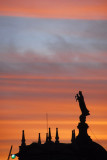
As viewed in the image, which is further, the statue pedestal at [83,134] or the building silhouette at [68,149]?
the statue pedestal at [83,134]

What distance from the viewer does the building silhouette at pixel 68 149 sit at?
129m

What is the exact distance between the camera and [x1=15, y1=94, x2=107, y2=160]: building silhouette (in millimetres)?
128875

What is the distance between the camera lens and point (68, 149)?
130375 millimetres

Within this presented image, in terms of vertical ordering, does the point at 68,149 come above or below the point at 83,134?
below

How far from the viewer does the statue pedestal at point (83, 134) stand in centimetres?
13521

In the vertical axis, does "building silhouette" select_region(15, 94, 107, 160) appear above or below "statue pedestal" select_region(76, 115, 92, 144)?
below

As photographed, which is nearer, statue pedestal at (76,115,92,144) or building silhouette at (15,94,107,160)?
building silhouette at (15,94,107,160)

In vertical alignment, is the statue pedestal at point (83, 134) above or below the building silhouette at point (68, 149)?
above

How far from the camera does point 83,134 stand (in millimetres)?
135125

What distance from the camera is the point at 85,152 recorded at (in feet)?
438

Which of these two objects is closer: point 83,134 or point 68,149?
point 68,149

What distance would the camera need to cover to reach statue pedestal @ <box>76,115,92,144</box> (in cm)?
13521

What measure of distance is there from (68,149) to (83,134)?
592 cm

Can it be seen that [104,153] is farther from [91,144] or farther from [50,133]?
[50,133]
